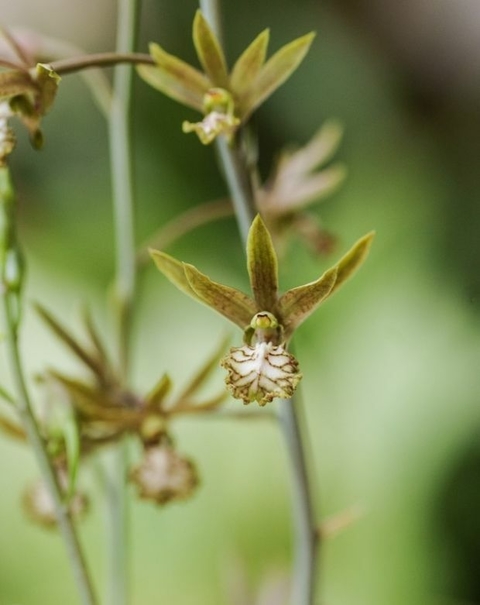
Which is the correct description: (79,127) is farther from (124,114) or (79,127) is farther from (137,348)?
(124,114)

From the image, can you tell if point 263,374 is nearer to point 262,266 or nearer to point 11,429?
point 262,266

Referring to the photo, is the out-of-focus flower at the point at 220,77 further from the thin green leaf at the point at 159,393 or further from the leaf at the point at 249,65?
the thin green leaf at the point at 159,393

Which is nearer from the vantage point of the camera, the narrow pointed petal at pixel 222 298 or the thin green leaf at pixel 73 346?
the narrow pointed petal at pixel 222 298

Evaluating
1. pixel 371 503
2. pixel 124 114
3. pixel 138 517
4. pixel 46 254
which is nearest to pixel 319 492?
pixel 371 503

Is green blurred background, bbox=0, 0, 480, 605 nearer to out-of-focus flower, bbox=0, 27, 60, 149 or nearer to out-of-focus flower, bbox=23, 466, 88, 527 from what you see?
out-of-focus flower, bbox=23, 466, 88, 527

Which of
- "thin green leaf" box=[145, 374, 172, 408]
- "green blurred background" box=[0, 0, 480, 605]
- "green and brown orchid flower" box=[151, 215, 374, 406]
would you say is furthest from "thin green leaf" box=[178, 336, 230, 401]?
"green blurred background" box=[0, 0, 480, 605]

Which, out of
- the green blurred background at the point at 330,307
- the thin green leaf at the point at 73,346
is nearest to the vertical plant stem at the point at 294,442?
the thin green leaf at the point at 73,346
